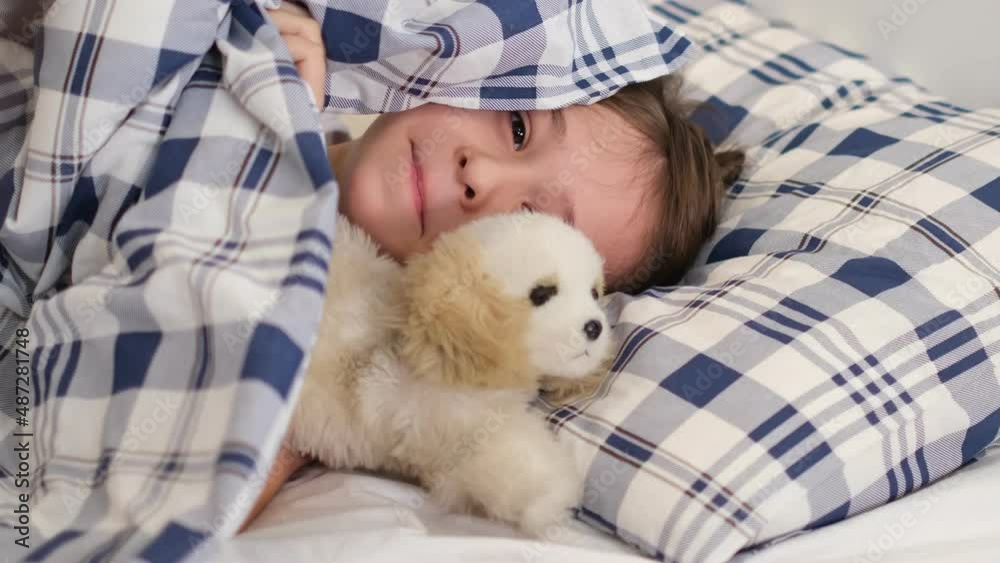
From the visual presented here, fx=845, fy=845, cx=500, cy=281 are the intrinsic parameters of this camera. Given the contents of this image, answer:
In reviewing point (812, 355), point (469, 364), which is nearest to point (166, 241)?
point (469, 364)

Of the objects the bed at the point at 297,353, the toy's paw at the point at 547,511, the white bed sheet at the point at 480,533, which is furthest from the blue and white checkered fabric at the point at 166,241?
the toy's paw at the point at 547,511

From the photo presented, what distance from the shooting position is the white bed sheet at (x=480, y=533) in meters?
0.67

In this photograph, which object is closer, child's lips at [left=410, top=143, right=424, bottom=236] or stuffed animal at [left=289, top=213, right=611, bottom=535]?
stuffed animal at [left=289, top=213, right=611, bottom=535]

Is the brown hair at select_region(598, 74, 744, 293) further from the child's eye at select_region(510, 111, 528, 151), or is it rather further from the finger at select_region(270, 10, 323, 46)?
the finger at select_region(270, 10, 323, 46)

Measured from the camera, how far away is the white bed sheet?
67cm

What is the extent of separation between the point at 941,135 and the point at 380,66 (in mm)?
684

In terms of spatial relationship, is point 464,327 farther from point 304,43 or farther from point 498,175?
point 304,43

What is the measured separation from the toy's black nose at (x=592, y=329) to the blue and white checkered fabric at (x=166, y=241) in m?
0.22

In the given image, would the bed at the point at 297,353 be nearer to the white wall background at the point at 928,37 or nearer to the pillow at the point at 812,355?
the pillow at the point at 812,355

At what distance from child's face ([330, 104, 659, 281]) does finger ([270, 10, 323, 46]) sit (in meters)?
0.14

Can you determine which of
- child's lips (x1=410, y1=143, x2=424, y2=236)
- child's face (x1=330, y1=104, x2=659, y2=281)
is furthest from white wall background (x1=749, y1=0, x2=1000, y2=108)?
child's lips (x1=410, y1=143, x2=424, y2=236)

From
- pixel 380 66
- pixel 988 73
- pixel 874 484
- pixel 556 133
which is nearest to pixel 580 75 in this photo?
pixel 556 133

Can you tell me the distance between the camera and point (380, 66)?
94 cm

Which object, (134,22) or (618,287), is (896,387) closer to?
(618,287)
